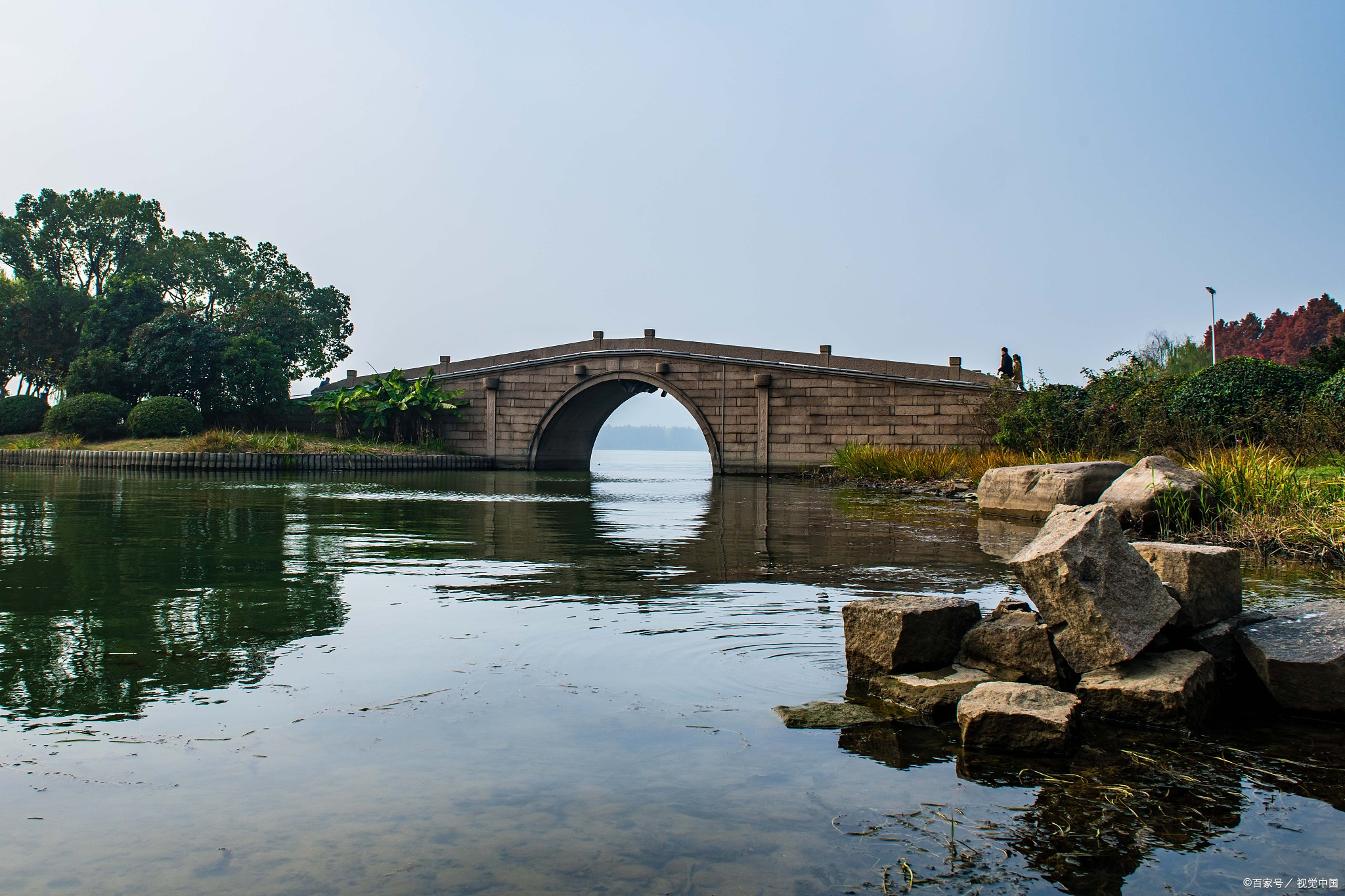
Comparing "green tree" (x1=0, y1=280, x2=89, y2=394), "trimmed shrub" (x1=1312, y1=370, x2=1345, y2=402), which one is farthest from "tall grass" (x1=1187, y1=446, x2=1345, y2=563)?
"green tree" (x1=0, y1=280, x2=89, y2=394)

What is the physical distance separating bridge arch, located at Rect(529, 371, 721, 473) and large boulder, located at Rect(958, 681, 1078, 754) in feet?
85.2

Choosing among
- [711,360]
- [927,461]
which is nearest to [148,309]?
[711,360]

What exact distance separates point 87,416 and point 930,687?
3135 cm

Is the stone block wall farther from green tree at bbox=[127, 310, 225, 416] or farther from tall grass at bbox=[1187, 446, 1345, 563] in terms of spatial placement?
tall grass at bbox=[1187, 446, 1345, 563]

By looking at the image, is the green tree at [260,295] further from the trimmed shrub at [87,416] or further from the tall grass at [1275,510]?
the tall grass at [1275,510]

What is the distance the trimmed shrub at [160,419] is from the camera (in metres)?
28.1

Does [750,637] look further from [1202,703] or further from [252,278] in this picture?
[252,278]

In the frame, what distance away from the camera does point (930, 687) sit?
3.82 meters

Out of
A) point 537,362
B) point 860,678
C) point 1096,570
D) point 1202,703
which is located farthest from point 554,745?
point 537,362

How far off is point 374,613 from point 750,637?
215cm

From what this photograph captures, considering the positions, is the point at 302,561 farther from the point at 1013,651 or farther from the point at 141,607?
the point at 1013,651

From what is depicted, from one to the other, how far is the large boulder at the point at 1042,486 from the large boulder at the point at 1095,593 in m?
7.38

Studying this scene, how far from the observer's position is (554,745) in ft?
10.6

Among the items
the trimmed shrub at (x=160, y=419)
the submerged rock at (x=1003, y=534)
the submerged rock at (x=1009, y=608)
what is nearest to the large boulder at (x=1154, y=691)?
the submerged rock at (x=1009, y=608)
